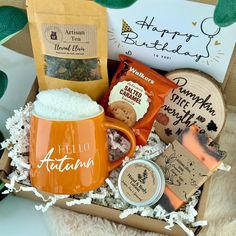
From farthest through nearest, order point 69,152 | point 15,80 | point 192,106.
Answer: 1. point 15,80
2. point 192,106
3. point 69,152

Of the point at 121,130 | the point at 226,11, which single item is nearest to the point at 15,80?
the point at 121,130

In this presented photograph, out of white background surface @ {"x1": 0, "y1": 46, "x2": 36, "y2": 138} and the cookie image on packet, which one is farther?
white background surface @ {"x1": 0, "y1": 46, "x2": 36, "y2": 138}

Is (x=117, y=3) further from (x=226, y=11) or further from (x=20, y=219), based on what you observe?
(x=20, y=219)

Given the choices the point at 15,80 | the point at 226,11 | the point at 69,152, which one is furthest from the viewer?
the point at 15,80

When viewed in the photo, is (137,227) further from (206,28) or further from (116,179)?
(206,28)

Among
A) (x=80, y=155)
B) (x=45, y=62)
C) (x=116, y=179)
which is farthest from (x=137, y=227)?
(x=45, y=62)

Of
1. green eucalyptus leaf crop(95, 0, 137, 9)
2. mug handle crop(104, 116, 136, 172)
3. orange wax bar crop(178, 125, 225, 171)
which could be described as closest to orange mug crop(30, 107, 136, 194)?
mug handle crop(104, 116, 136, 172)

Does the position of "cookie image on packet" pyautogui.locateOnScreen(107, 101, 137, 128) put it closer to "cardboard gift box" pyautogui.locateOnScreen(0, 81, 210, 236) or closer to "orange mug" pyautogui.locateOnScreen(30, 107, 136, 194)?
"orange mug" pyautogui.locateOnScreen(30, 107, 136, 194)
